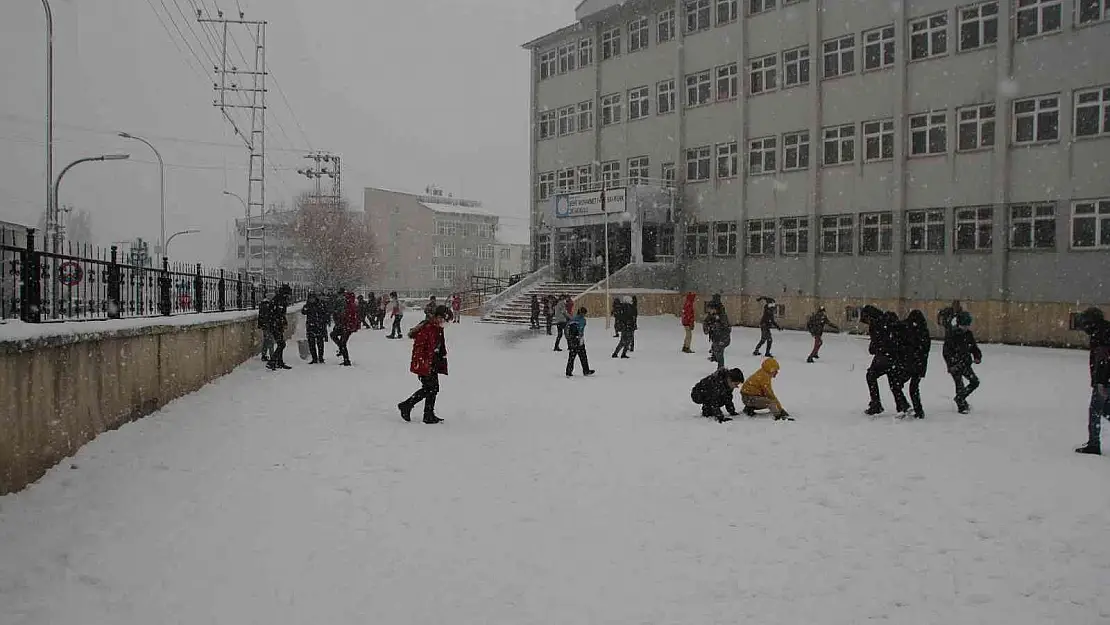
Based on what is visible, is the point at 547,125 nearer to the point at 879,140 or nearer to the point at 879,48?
the point at 879,48

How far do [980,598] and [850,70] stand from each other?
30.3 metres

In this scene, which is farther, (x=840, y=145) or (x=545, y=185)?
Result: (x=545, y=185)

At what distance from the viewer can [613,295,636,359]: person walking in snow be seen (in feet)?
74.7

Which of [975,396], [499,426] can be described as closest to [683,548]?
[499,426]

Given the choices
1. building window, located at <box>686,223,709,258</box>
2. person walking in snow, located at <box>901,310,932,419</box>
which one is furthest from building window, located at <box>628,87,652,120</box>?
person walking in snow, located at <box>901,310,932,419</box>

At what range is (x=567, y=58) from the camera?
4625cm

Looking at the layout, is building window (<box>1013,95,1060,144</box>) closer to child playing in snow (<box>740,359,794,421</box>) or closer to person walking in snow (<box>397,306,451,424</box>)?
child playing in snow (<box>740,359,794,421</box>)

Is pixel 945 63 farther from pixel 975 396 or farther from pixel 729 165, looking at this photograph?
pixel 975 396

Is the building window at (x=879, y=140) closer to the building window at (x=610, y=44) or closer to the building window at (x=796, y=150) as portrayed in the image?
the building window at (x=796, y=150)

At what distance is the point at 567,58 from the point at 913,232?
74.3 ft

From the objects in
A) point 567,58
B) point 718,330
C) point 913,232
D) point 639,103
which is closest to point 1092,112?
point 913,232

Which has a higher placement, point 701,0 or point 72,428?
point 701,0

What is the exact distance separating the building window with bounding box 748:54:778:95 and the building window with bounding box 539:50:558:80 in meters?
14.1

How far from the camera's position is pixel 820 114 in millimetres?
33438
